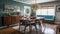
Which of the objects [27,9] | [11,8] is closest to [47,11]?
[27,9]

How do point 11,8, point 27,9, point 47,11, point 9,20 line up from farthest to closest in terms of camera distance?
point 27,9 < point 47,11 < point 11,8 < point 9,20

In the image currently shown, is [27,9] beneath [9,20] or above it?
above

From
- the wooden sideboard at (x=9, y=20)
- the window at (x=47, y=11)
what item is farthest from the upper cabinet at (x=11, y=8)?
the window at (x=47, y=11)

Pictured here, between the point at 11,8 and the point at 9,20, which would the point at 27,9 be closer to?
the point at 11,8

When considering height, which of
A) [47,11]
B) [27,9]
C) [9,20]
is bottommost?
[9,20]

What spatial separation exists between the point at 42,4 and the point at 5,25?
11.1 feet

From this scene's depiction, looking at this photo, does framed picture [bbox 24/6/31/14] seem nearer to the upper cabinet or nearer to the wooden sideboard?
the upper cabinet

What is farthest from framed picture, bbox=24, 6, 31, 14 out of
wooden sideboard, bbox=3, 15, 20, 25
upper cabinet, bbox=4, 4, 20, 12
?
wooden sideboard, bbox=3, 15, 20, 25

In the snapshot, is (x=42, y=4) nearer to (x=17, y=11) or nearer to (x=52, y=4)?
(x=52, y=4)

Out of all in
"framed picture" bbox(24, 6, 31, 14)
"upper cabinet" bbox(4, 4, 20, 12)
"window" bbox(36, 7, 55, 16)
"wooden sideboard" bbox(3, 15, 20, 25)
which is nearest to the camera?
"wooden sideboard" bbox(3, 15, 20, 25)

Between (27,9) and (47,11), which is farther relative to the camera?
(27,9)

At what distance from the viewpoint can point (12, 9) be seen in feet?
22.7

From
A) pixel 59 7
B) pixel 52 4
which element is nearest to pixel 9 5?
pixel 52 4

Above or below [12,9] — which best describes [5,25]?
below
